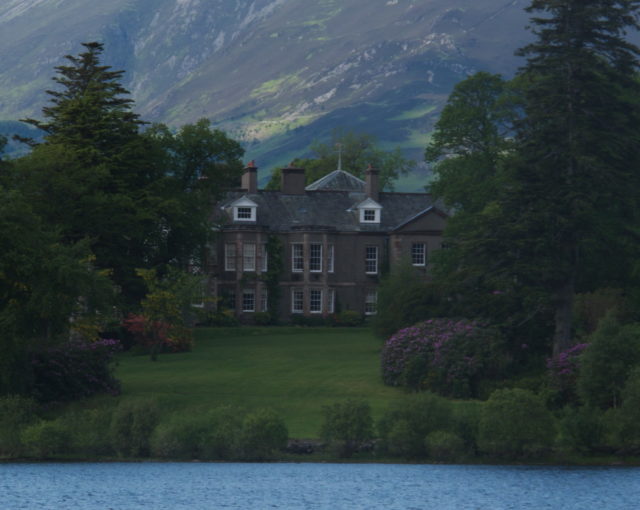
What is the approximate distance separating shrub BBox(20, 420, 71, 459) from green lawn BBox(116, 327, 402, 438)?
212 inches

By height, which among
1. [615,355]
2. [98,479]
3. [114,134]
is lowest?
[98,479]

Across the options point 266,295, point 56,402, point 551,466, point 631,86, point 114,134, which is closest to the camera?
point 551,466

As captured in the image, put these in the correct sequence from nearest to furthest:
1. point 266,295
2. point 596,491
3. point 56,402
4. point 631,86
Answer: point 596,491 < point 56,402 < point 631,86 < point 266,295

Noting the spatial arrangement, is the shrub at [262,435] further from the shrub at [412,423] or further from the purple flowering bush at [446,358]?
the purple flowering bush at [446,358]

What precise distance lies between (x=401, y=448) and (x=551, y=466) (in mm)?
5593

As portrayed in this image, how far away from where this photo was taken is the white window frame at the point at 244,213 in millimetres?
90125

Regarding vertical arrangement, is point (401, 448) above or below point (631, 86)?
below

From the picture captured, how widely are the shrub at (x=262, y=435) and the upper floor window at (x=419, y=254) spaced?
150 ft

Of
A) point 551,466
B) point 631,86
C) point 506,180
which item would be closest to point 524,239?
point 506,180

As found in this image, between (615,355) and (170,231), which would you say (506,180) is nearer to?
(615,355)

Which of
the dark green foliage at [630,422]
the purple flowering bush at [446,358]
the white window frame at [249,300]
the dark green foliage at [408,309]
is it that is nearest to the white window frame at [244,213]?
the white window frame at [249,300]

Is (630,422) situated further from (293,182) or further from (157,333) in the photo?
(293,182)

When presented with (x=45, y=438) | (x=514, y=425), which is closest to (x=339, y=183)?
(x=514, y=425)

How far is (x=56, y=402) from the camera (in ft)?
180
